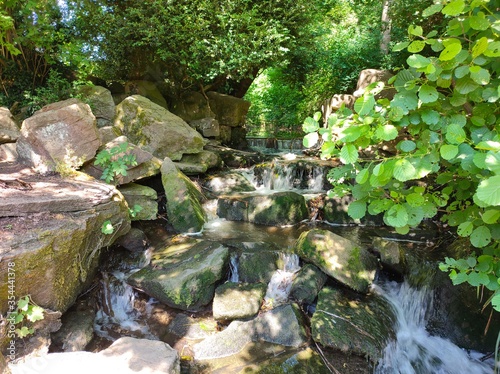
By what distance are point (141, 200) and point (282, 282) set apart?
2893 millimetres

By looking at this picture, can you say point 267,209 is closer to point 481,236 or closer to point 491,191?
point 481,236

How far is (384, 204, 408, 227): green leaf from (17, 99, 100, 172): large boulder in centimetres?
469

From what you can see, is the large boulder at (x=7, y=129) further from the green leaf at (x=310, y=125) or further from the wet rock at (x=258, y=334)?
the green leaf at (x=310, y=125)

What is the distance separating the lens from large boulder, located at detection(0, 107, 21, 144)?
212 inches

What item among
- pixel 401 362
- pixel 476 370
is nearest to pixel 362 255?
pixel 401 362

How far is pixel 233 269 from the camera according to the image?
452cm

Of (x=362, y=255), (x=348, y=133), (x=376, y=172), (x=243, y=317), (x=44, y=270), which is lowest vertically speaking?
(x=243, y=317)

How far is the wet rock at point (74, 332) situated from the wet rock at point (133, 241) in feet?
4.15

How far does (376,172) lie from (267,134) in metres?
14.8

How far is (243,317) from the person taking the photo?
3746mm

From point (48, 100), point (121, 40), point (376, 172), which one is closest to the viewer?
point (376, 172)

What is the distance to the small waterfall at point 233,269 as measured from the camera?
4453 millimetres

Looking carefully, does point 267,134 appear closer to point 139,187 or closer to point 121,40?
point 121,40

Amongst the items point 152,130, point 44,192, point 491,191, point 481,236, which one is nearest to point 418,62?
point 491,191
